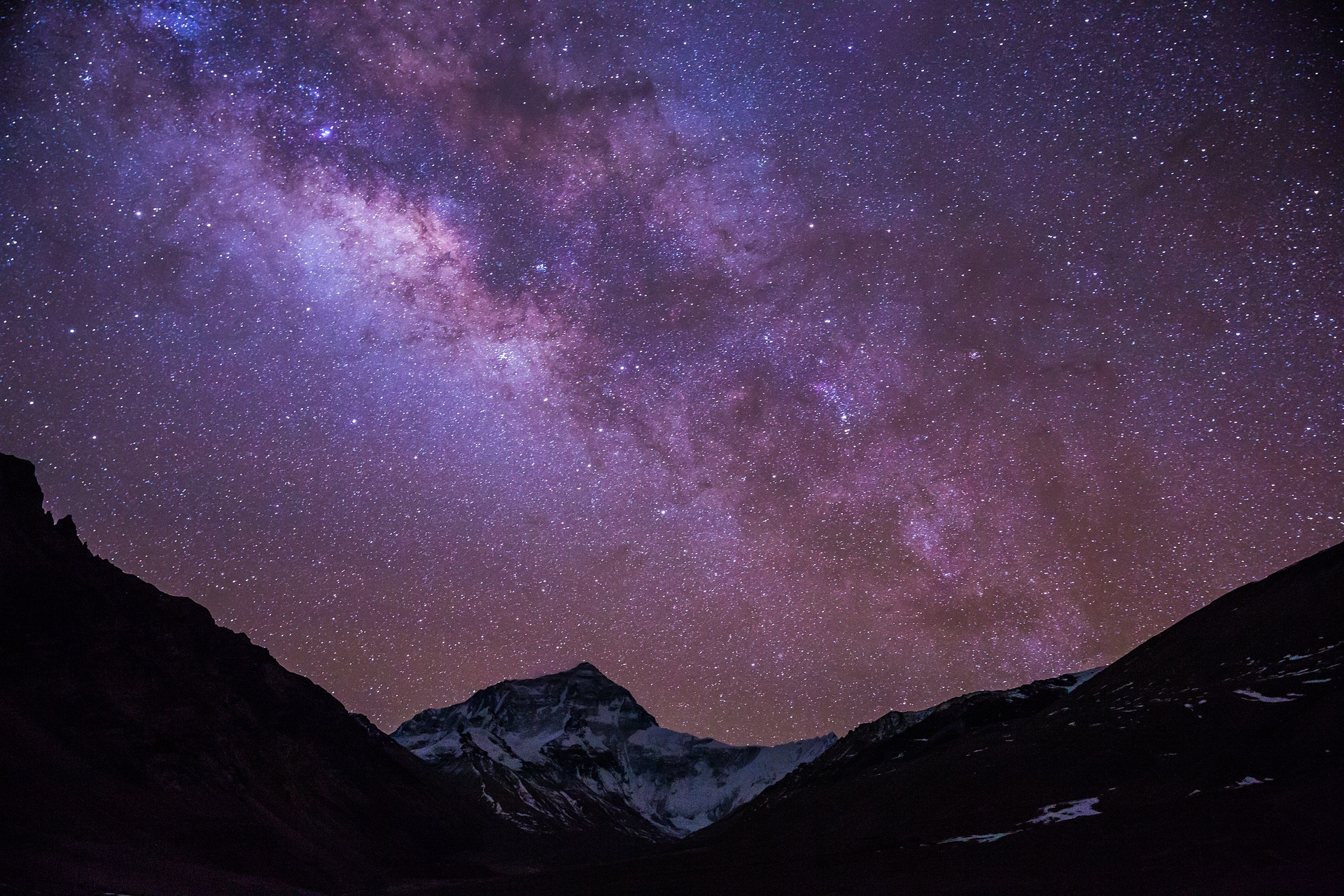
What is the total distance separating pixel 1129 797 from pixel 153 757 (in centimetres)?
9483

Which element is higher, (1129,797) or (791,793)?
(1129,797)

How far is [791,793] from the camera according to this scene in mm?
139375

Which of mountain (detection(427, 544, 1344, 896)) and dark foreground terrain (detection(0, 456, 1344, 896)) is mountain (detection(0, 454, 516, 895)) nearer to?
dark foreground terrain (detection(0, 456, 1344, 896))

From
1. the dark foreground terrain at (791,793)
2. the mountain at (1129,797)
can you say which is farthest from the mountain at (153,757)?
the mountain at (1129,797)

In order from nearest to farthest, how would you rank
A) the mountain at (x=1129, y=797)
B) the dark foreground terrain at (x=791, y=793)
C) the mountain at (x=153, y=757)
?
the mountain at (x=1129, y=797) < the dark foreground terrain at (x=791, y=793) < the mountain at (x=153, y=757)

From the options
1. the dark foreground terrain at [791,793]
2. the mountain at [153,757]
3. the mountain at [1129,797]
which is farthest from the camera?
the mountain at [153,757]

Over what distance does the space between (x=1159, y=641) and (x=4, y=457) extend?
13014 centimetres

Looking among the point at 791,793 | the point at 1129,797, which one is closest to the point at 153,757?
the point at 791,793

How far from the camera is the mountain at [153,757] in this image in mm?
67463

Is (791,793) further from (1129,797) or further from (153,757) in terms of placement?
(153,757)

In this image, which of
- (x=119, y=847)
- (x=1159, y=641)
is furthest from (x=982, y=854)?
(x=119, y=847)

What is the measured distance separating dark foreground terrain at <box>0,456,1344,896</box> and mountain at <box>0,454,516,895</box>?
335 mm

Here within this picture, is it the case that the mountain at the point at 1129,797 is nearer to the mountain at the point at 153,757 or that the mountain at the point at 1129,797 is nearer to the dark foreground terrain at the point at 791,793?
the dark foreground terrain at the point at 791,793

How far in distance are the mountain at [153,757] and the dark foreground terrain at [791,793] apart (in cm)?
33
